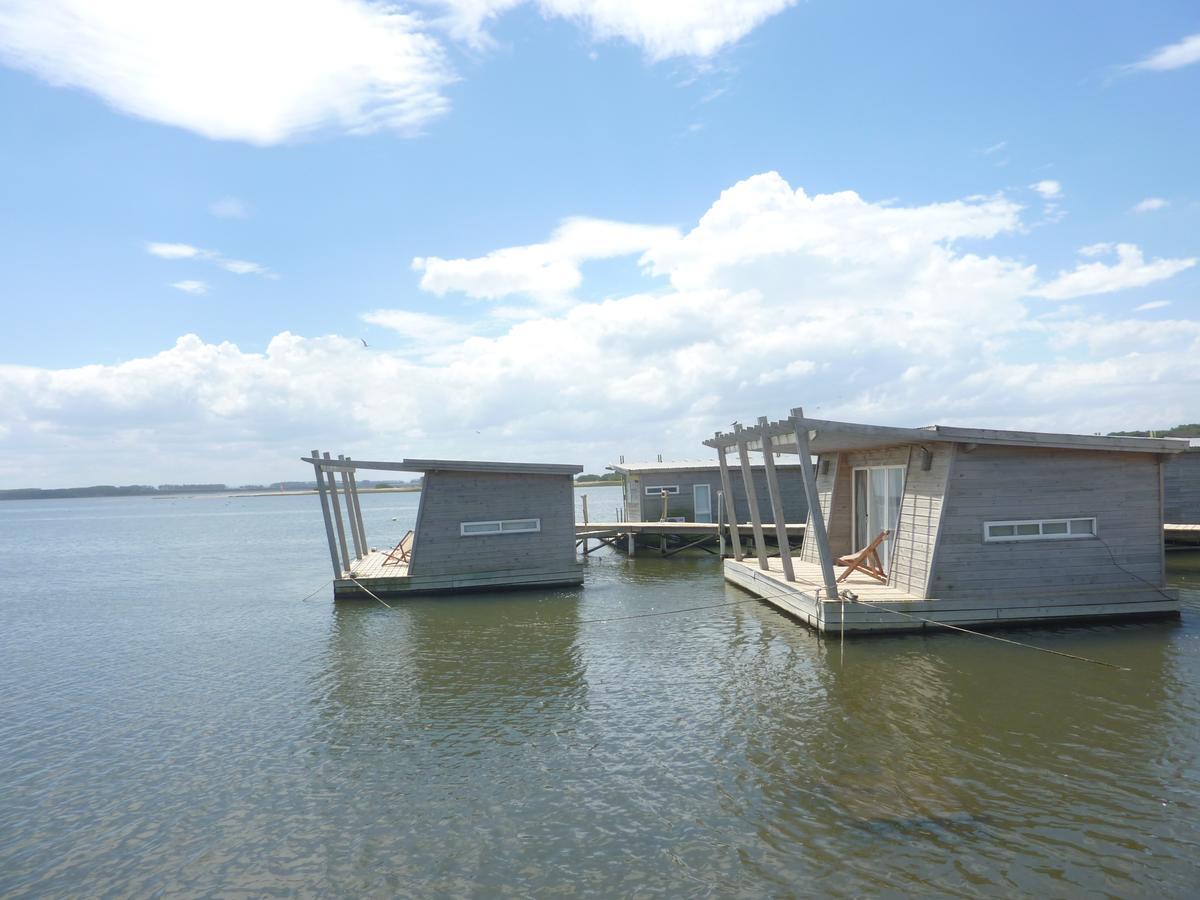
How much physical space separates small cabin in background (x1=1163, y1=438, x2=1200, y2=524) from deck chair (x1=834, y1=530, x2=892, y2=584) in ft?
52.4

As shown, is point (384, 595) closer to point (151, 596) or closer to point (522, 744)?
point (151, 596)

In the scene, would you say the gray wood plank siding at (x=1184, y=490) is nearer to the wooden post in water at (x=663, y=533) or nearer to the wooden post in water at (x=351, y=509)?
the wooden post in water at (x=663, y=533)

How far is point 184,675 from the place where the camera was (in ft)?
50.9

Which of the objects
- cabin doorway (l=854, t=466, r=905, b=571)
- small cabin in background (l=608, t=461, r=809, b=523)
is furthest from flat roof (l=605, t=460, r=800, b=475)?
cabin doorway (l=854, t=466, r=905, b=571)

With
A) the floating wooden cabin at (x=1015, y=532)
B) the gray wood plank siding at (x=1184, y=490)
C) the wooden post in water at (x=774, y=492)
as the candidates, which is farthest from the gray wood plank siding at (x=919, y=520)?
the gray wood plank siding at (x=1184, y=490)

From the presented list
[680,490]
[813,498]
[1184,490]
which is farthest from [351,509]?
[1184,490]

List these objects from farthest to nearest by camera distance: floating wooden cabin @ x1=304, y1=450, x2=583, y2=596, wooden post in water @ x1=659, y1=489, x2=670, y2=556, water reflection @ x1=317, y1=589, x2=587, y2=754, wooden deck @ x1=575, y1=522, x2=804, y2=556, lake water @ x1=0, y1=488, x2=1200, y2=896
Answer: wooden post in water @ x1=659, y1=489, x2=670, y2=556 < wooden deck @ x1=575, y1=522, x2=804, y2=556 < floating wooden cabin @ x1=304, y1=450, x2=583, y2=596 < water reflection @ x1=317, y1=589, x2=587, y2=754 < lake water @ x1=0, y1=488, x2=1200, y2=896

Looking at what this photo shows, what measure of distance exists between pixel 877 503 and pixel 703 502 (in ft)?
49.3

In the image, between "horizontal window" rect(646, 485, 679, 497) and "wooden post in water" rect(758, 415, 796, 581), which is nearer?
"wooden post in water" rect(758, 415, 796, 581)

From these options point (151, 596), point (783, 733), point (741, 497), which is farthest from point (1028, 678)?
point (151, 596)

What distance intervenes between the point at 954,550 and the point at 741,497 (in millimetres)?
17473

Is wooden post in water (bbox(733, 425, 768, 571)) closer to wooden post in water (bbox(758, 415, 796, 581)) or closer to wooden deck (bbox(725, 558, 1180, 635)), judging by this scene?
wooden post in water (bbox(758, 415, 796, 581))

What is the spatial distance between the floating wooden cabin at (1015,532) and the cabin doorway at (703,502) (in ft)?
58.8

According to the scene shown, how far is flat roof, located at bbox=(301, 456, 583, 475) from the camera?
21984mm
